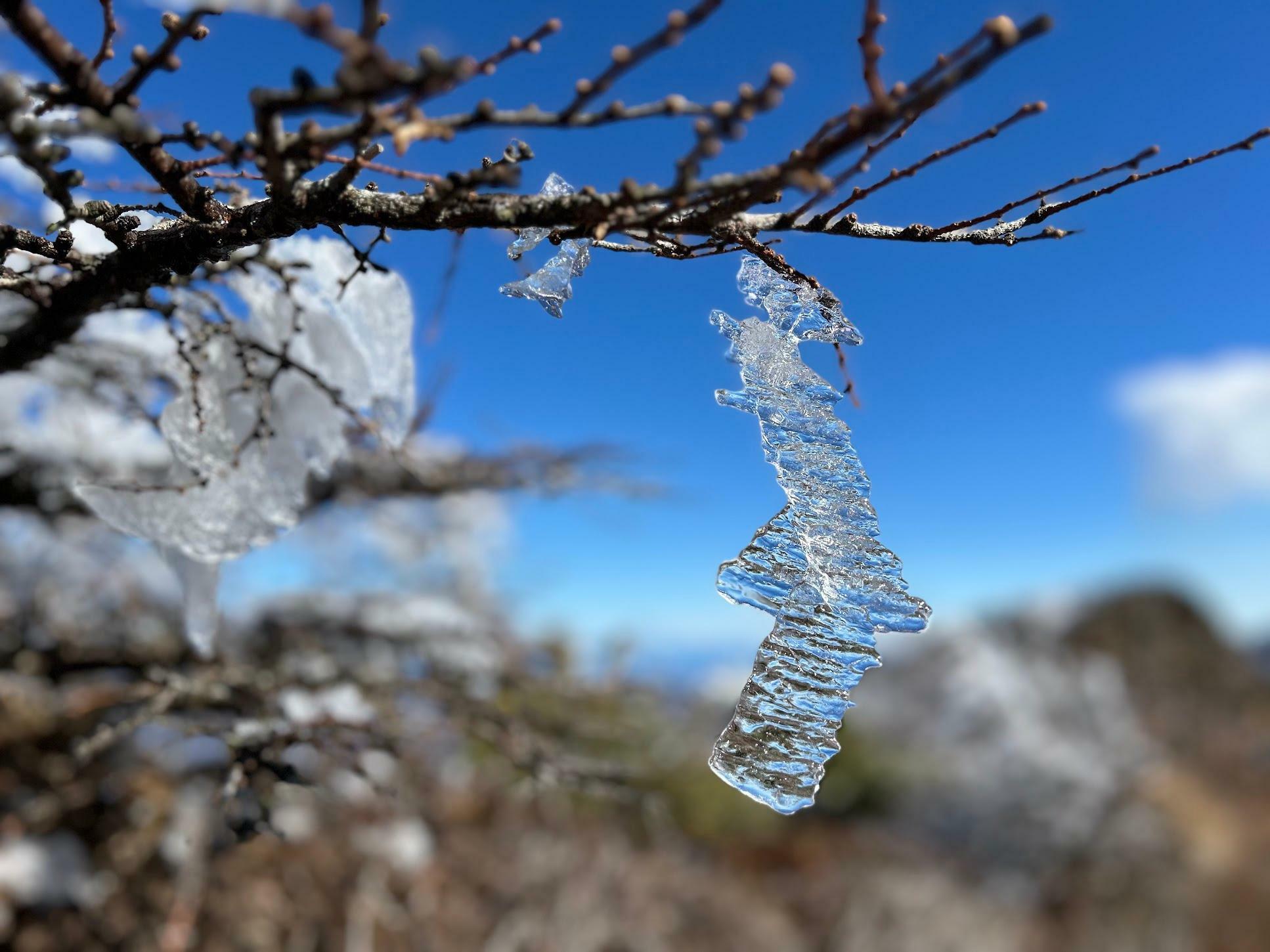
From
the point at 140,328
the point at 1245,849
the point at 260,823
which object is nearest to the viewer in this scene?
the point at 260,823

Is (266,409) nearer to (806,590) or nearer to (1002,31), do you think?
(806,590)

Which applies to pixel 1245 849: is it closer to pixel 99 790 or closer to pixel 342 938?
pixel 342 938

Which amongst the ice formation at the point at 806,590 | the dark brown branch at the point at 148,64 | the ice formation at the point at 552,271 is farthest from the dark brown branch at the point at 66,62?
the ice formation at the point at 806,590

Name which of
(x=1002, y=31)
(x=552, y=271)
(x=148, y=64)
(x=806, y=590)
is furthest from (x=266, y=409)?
(x=1002, y=31)

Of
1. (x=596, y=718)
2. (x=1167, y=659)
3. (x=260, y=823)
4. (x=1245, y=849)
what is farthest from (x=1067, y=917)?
(x=1167, y=659)

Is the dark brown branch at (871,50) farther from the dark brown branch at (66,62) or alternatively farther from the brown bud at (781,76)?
the dark brown branch at (66,62)

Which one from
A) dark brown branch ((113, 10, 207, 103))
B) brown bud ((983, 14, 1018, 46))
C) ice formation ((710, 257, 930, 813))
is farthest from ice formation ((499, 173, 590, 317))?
brown bud ((983, 14, 1018, 46))

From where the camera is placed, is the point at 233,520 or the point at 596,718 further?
the point at 596,718
